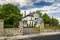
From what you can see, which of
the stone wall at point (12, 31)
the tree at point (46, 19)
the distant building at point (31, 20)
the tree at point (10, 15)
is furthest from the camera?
the tree at point (46, 19)

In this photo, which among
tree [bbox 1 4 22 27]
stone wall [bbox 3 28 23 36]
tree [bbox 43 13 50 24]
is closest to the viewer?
stone wall [bbox 3 28 23 36]

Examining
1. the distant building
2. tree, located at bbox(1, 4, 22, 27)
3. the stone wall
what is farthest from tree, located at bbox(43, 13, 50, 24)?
the stone wall

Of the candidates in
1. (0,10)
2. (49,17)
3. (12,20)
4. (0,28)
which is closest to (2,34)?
(0,28)

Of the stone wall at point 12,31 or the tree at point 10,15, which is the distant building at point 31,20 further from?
the stone wall at point 12,31

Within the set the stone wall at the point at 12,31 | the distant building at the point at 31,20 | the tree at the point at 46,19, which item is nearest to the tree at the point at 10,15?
the stone wall at the point at 12,31

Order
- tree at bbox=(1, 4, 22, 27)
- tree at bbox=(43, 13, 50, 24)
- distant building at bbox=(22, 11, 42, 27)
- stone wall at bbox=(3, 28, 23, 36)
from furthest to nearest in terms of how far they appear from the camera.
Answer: tree at bbox=(43, 13, 50, 24) → distant building at bbox=(22, 11, 42, 27) → tree at bbox=(1, 4, 22, 27) → stone wall at bbox=(3, 28, 23, 36)

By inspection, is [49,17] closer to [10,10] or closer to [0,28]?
[10,10]

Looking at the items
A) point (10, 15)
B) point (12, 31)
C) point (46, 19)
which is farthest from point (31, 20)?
point (12, 31)

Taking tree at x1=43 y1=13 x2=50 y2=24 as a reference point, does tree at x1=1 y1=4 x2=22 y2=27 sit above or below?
above

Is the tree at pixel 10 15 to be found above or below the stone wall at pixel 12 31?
above

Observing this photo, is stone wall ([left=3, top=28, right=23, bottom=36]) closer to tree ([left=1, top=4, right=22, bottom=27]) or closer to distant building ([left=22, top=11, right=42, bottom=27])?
tree ([left=1, top=4, right=22, bottom=27])

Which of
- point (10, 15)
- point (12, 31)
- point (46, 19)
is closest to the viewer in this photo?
point (12, 31)

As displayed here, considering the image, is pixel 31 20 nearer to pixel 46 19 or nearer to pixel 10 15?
pixel 46 19

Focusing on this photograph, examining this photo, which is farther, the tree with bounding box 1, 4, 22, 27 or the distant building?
the distant building
